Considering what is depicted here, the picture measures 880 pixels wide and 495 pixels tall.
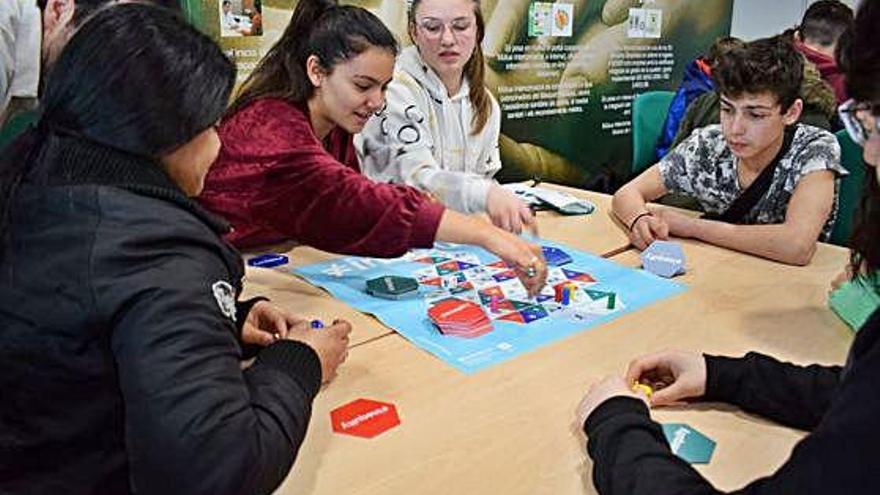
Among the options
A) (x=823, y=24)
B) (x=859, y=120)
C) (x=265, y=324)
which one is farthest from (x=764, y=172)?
(x=823, y=24)

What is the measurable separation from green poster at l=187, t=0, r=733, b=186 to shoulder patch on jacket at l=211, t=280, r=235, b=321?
2181 mm

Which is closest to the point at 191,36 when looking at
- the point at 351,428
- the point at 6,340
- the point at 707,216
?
the point at 6,340

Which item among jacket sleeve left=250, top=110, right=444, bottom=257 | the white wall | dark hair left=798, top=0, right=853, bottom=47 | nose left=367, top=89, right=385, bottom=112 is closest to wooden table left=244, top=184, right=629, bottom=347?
jacket sleeve left=250, top=110, right=444, bottom=257

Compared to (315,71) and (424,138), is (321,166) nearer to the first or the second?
(315,71)

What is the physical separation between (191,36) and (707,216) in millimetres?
1547

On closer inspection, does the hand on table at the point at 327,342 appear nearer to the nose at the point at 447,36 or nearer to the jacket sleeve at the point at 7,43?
the jacket sleeve at the point at 7,43

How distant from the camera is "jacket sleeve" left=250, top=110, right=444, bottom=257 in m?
1.35

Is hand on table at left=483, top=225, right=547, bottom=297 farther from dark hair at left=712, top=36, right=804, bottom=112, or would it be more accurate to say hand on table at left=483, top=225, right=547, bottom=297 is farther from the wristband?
dark hair at left=712, top=36, right=804, bottom=112

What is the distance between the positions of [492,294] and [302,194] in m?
0.42

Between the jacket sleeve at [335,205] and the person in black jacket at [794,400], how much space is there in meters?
0.50

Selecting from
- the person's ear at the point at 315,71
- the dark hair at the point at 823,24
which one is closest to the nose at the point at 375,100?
the person's ear at the point at 315,71

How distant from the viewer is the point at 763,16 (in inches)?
182

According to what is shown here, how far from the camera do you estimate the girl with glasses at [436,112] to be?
6.82 ft

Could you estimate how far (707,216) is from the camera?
1.96 meters
